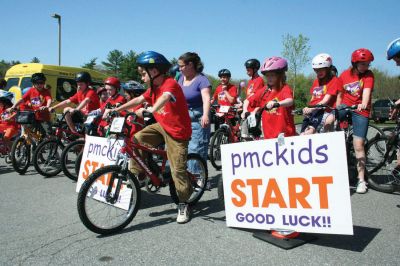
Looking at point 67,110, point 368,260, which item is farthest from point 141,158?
point 67,110

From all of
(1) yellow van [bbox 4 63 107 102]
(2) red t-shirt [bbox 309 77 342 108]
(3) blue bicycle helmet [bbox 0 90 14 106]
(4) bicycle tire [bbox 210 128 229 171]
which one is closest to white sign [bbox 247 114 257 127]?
(2) red t-shirt [bbox 309 77 342 108]

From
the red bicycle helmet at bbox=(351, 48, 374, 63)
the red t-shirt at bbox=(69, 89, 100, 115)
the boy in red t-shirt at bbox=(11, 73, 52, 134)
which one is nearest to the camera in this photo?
the red bicycle helmet at bbox=(351, 48, 374, 63)

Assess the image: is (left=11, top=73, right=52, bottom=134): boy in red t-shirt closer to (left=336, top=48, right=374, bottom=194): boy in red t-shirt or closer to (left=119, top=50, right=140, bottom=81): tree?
(left=336, top=48, right=374, bottom=194): boy in red t-shirt

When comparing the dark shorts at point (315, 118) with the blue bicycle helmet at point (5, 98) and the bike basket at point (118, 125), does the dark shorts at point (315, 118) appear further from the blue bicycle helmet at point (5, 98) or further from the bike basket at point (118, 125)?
the blue bicycle helmet at point (5, 98)

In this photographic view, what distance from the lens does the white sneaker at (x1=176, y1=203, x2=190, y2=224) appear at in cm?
417

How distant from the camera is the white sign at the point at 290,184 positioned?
3201 mm

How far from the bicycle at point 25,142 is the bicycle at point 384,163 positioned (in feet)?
20.6

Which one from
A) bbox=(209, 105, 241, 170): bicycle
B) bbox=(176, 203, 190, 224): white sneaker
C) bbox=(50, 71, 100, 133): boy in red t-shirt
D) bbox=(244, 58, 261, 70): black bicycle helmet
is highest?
bbox=(244, 58, 261, 70): black bicycle helmet

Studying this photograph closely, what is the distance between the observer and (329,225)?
3250mm

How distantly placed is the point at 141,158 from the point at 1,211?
2068 millimetres

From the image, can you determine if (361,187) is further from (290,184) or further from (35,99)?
(35,99)

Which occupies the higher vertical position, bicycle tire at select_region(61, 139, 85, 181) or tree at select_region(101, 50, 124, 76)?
tree at select_region(101, 50, 124, 76)

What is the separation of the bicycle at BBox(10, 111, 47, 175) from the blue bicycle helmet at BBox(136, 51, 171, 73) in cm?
414

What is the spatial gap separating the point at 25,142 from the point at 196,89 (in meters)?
4.11
